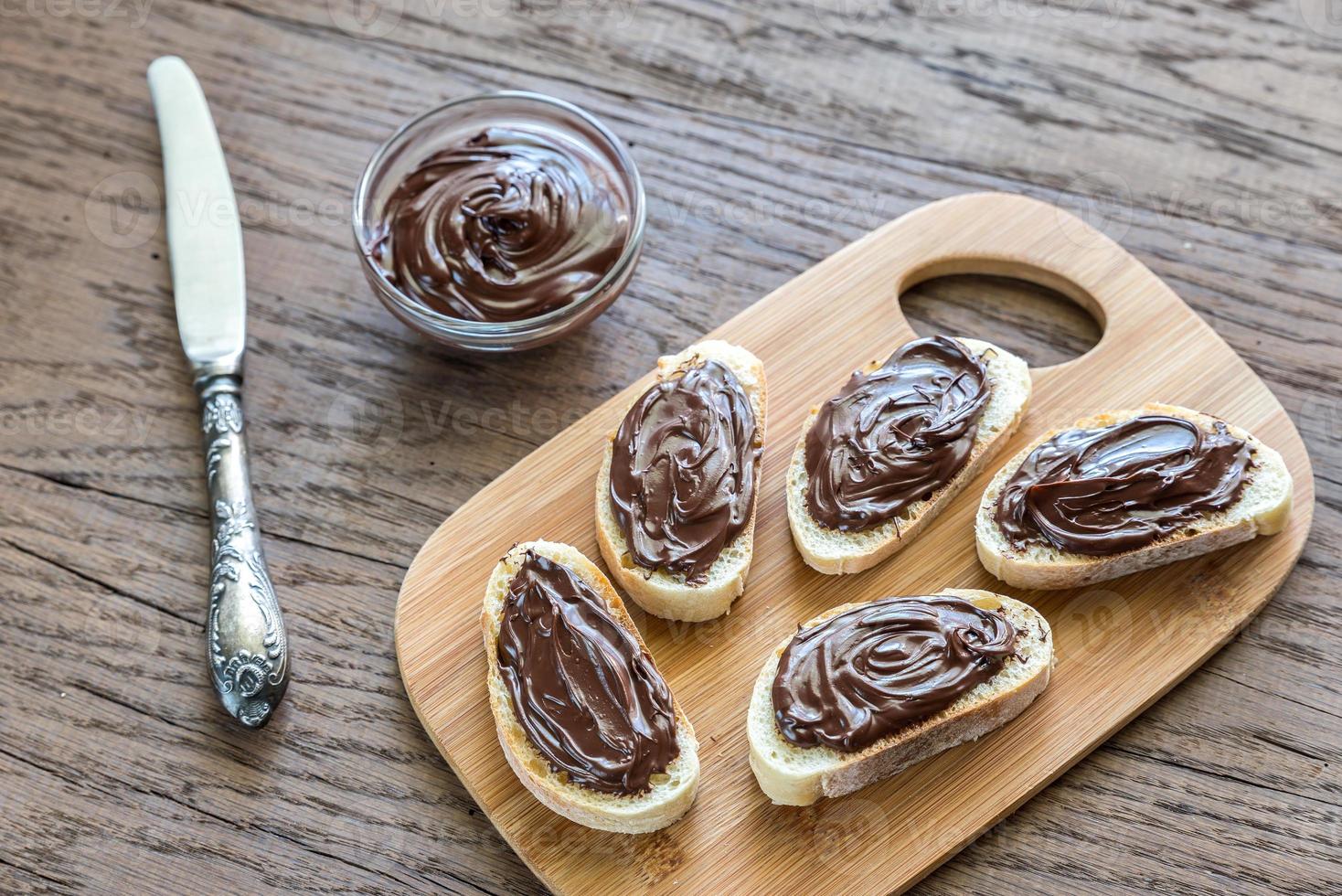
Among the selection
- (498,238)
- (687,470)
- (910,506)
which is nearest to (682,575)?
(687,470)

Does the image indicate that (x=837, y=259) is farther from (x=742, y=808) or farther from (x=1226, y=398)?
(x=742, y=808)

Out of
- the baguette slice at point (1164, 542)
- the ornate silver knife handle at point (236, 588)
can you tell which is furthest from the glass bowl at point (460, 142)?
the baguette slice at point (1164, 542)

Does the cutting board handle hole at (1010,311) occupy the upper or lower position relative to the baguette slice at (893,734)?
upper

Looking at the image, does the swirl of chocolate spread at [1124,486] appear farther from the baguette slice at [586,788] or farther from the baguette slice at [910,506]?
the baguette slice at [586,788]

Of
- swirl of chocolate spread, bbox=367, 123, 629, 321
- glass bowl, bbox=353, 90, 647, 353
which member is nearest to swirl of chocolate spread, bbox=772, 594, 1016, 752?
glass bowl, bbox=353, 90, 647, 353

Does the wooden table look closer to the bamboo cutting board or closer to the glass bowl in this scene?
the bamboo cutting board

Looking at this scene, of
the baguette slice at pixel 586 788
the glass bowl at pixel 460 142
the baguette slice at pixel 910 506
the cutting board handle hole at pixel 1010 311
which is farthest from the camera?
the cutting board handle hole at pixel 1010 311

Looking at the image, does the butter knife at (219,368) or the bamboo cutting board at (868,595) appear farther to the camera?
the butter knife at (219,368)
